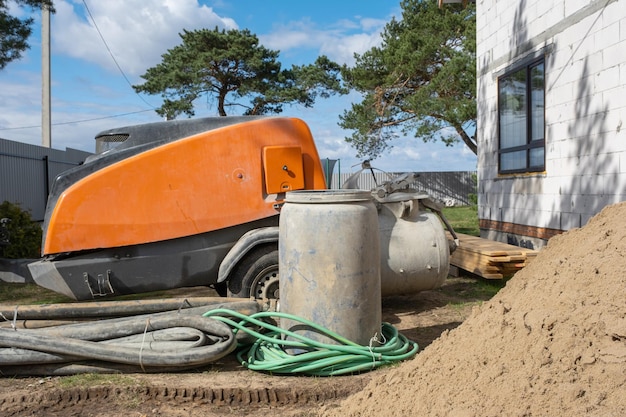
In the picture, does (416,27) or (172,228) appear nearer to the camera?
(172,228)

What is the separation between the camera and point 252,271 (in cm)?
571

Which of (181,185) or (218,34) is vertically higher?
(218,34)

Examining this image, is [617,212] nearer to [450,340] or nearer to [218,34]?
[450,340]

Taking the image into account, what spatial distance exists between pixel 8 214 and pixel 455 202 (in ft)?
Answer: 85.0

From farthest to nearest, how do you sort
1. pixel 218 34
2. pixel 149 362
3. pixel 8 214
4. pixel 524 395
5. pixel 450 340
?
pixel 218 34 < pixel 8 214 < pixel 149 362 < pixel 450 340 < pixel 524 395

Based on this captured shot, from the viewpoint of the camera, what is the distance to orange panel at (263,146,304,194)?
19.0ft

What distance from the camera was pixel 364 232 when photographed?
4602mm

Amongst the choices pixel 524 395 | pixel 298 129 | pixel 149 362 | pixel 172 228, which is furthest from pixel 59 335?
pixel 524 395

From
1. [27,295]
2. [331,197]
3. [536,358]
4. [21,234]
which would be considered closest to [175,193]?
[331,197]

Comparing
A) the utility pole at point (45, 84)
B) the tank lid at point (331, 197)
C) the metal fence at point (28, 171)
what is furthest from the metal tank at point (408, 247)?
the utility pole at point (45, 84)

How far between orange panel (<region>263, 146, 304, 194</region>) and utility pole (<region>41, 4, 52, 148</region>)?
15.8 metres

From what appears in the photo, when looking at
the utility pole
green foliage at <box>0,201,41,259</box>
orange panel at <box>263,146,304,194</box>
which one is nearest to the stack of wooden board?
orange panel at <box>263,146,304,194</box>

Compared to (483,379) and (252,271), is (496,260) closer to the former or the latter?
(252,271)

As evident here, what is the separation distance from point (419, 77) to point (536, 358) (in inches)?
898
